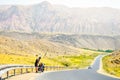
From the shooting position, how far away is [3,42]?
176m

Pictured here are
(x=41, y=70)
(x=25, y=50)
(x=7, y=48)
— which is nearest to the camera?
(x=41, y=70)

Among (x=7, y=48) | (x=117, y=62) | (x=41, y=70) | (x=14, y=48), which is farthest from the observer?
(x=14, y=48)

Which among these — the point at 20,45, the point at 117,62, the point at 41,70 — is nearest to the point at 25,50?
the point at 20,45

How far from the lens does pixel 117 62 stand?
145 m

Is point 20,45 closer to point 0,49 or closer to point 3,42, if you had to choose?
point 3,42

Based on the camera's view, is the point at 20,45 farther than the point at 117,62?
Yes

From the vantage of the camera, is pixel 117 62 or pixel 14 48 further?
pixel 14 48

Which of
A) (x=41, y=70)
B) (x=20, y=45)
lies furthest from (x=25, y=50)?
(x=41, y=70)

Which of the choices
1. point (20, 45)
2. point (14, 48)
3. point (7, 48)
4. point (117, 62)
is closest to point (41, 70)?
point (117, 62)

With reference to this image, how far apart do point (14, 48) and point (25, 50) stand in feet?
40.1

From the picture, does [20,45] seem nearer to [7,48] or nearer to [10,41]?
[10,41]

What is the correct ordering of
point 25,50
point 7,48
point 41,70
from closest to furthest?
point 41,70 → point 7,48 → point 25,50

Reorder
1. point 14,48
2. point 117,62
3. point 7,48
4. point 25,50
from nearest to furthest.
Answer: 1. point 117,62
2. point 7,48
3. point 14,48
4. point 25,50

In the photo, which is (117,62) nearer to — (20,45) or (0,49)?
(0,49)
